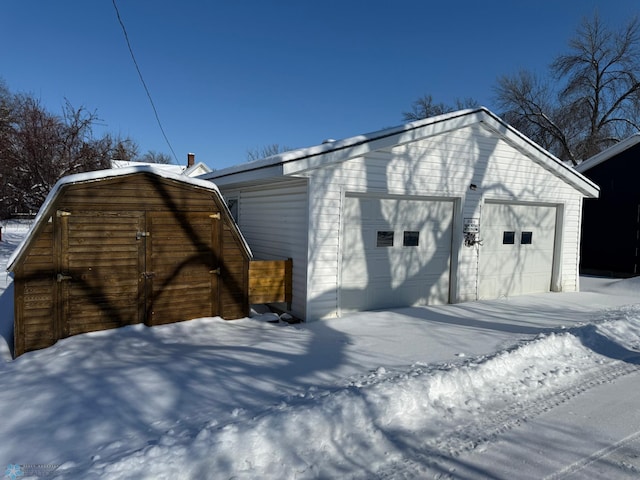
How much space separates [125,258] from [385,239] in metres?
4.42

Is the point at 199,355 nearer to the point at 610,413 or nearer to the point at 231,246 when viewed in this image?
the point at 231,246

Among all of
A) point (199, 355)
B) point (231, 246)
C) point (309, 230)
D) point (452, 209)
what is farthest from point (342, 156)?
point (199, 355)

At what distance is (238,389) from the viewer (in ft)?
13.3

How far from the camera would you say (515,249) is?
32.2ft

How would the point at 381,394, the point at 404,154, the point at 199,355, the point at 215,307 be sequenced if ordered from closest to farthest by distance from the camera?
the point at 381,394, the point at 199,355, the point at 215,307, the point at 404,154

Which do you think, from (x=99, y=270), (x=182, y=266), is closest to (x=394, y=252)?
(x=182, y=266)

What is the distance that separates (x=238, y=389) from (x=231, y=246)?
3159 mm

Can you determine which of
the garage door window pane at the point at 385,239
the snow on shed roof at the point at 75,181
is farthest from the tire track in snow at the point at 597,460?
the snow on shed roof at the point at 75,181

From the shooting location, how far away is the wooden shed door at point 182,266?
6.18 meters

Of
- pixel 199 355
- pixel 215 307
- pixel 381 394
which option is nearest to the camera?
pixel 381 394

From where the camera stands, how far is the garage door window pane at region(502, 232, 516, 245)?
9.65 m

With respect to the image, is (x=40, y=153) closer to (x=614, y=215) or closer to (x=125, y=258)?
(x=125, y=258)

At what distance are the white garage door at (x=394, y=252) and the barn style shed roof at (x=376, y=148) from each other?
948mm

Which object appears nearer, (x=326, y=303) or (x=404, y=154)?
(x=326, y=303)
